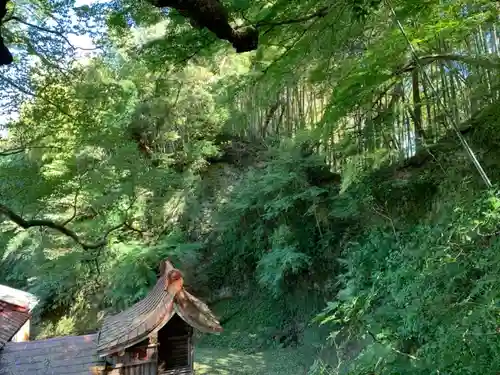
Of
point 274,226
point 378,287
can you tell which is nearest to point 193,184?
point 274,226

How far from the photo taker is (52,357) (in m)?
5.55

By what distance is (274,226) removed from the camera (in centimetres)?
1044

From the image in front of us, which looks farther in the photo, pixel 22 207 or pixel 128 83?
pixel 128 83

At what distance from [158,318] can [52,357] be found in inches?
67.2

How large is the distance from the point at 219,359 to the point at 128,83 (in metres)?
7.28

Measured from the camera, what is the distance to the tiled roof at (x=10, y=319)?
21.0ft

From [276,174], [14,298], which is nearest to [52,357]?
[14,298]

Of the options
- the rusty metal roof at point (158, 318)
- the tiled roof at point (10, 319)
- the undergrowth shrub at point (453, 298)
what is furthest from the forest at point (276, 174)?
the tiled roof at point (10, 319)

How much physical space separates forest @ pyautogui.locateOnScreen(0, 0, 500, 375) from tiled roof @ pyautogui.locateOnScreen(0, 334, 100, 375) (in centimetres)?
141

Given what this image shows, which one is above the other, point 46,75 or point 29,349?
point 46,75

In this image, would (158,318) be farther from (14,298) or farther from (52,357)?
(14,298)

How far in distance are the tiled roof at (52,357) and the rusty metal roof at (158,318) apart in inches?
10.5

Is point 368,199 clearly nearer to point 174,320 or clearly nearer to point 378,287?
point 378,287

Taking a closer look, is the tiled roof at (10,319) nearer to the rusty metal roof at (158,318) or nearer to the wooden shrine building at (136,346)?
the wooden shrine building at (136,346)
